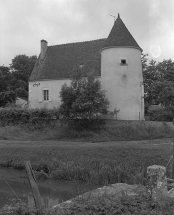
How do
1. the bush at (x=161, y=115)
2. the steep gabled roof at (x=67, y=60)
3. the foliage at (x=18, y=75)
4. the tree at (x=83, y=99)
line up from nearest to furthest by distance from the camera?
the tree at (x=83, y=99)
the steep gabled roof at (x=67, y=60)
the bush at (x=161, y=115)
the foliage at (x=18, y=75)

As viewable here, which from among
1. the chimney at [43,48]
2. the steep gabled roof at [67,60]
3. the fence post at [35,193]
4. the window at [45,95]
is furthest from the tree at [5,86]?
the fence post at [35,193]

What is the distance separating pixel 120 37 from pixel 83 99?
692cm

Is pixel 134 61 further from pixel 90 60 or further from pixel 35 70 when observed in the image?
pixel 35 70

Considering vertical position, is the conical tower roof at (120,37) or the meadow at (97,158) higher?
the conical tower roof at (120,37)

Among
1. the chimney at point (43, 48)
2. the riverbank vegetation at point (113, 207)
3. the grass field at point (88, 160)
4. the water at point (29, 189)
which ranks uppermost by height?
the chimney at point (43, 48)

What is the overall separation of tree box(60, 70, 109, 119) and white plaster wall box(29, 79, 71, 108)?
5735 millimetres

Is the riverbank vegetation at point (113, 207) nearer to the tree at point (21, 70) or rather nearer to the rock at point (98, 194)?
the rock at point (98, 194)

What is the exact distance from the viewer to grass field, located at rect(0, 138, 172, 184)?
12.6 m

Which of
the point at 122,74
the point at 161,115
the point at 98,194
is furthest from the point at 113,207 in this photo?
the point at 161,115

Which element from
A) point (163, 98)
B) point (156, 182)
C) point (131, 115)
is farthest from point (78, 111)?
point (156, 182)

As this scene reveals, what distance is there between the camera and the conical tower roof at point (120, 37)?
2698 cm

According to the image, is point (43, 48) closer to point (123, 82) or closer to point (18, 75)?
point (123, 82)

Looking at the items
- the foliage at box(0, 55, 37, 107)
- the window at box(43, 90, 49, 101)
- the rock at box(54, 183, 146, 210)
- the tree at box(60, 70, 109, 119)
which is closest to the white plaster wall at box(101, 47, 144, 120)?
the tree at box(60, 70, 109, 119)

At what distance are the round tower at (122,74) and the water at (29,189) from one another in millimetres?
13462
